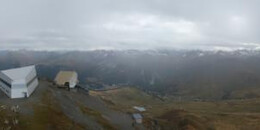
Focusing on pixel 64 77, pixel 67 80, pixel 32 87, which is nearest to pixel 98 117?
pixel 32 87

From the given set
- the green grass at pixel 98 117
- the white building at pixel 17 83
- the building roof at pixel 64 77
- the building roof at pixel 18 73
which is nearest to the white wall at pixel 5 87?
the white building at pixel 17 83

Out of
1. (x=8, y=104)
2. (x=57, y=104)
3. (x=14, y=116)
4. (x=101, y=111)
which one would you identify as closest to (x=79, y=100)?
(x=101, y=111)

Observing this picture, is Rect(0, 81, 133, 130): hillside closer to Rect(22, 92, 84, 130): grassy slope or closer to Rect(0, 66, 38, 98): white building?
Rect(22, 92, 84, 130): grassy slope

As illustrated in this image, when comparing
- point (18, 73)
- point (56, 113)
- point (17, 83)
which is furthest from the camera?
point (18, 73)

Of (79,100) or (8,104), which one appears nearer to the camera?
(8,104)

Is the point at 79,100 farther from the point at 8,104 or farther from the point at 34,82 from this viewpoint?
the point at 8,104

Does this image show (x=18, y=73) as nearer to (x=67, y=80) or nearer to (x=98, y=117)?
(x=67, y=80)

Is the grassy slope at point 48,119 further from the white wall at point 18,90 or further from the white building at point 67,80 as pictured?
the white building at point 67,80

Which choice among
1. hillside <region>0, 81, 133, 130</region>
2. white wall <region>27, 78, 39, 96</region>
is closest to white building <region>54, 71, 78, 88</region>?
hillside <region>0, 81, 133, 130</region>

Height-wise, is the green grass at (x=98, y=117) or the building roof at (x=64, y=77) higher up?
the building roof at (x=64, y=77)
